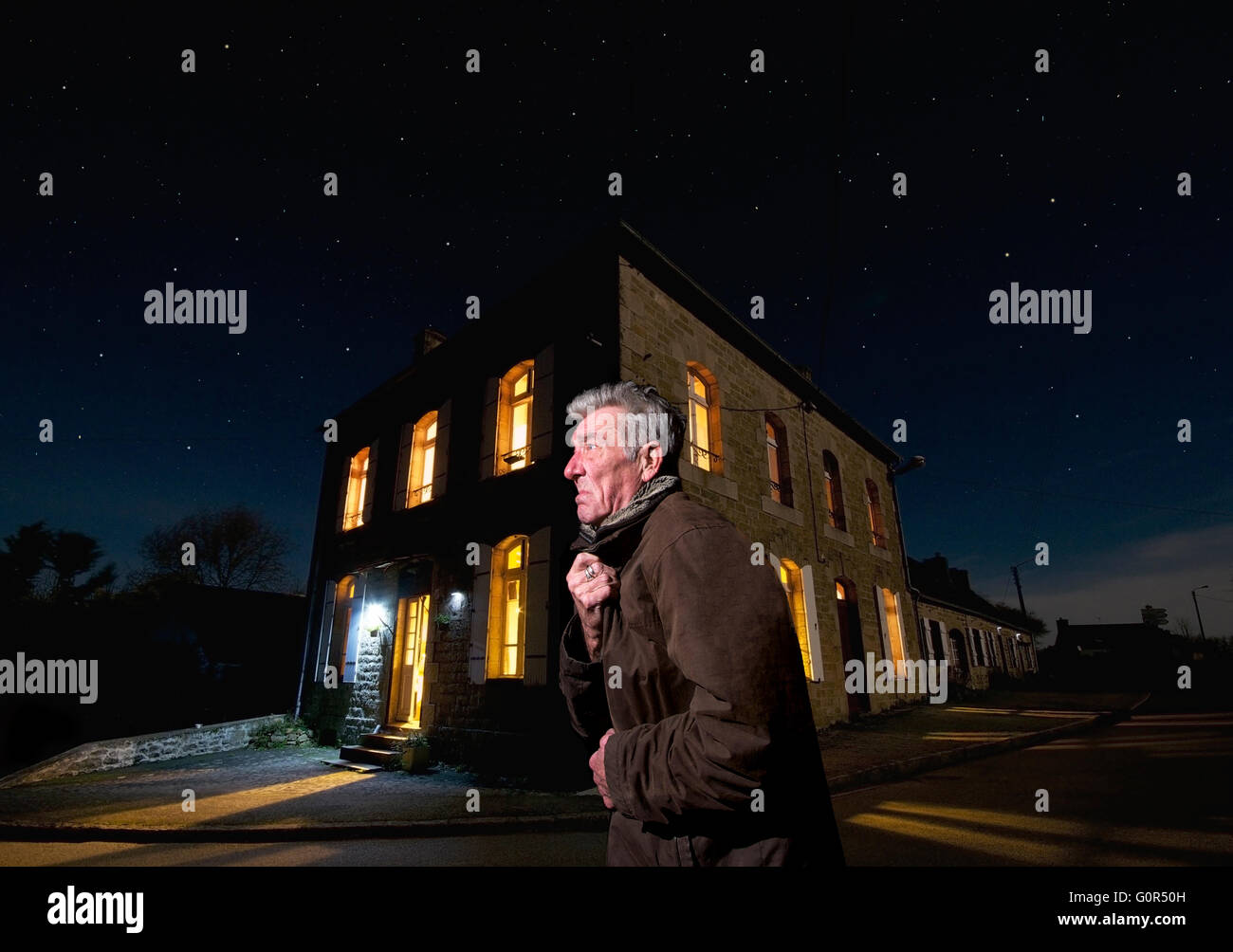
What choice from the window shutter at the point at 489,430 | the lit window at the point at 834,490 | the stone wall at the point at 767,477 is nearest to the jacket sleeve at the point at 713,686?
the stone wall at the point at 767,477

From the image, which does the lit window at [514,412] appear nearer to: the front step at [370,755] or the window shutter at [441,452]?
the window shutter at [441,452]

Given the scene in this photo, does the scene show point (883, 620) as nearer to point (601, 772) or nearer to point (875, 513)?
point (875, 513)

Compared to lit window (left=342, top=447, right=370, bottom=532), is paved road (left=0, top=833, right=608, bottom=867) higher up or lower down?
lower down

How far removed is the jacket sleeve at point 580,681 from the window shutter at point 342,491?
44.3 feet

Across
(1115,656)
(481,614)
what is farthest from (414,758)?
(1115,656)

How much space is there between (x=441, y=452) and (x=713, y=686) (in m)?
10.3

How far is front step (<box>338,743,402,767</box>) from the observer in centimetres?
853

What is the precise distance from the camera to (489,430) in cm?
976

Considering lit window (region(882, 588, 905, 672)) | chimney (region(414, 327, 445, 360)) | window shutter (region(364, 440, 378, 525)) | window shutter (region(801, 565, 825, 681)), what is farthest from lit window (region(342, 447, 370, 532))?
lit window (region(882, 588, 905, 672))

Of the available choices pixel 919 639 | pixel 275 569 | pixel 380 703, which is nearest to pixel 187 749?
pixel 380 703

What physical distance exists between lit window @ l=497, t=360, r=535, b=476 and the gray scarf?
26.3 feet

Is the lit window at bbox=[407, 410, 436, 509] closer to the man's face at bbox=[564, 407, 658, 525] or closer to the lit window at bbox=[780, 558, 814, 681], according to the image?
the lit window at bbox=[780, 558, 814, 681]
